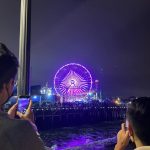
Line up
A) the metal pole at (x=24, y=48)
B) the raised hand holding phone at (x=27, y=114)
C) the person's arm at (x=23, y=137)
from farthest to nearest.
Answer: the metal pole at (x=24, y=48), the raised hand holding phone at (x=27, y=114), the person's arm at (x=23, y=137)

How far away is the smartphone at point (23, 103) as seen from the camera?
2203 millimetres

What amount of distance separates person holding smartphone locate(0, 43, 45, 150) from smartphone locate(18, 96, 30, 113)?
580 millimetres

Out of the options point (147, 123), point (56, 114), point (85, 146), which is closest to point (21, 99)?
point (147, 123)

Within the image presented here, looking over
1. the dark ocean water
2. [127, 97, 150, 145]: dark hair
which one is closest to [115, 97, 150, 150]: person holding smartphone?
[127, 97, 150, 145]: dark hair

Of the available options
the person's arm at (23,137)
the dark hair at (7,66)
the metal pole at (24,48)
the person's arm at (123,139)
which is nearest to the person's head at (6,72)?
the dark hair at (7,66)

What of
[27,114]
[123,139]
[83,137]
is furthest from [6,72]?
[83,137]

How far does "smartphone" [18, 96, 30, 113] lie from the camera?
2203 millimetres

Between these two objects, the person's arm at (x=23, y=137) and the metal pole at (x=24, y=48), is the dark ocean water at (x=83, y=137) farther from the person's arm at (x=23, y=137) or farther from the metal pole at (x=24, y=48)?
the person's arm at (x=23, y=137)

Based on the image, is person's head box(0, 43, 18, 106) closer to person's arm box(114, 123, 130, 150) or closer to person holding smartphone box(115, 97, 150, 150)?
person holding smartphone box(115, 97, 150, 150)

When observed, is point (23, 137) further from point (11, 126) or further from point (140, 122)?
point (140, 122)

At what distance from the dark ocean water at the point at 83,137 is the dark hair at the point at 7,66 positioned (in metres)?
37.2

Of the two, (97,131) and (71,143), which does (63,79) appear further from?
(97,131)

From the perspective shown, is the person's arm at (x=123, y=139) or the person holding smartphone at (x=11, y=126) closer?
the person holding smartphone at (x=11, y=126)

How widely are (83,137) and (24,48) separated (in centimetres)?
5080
